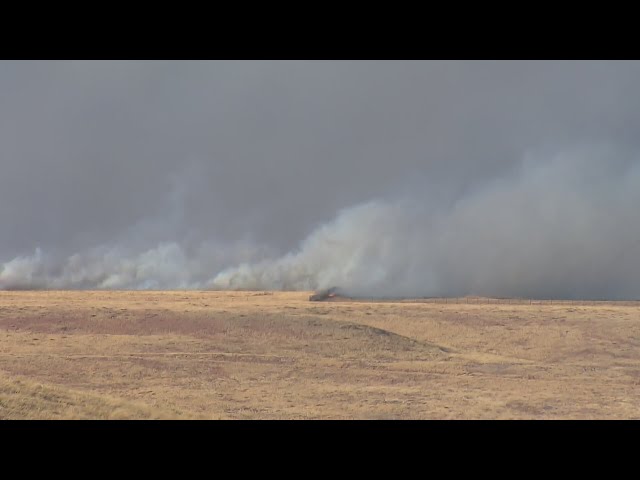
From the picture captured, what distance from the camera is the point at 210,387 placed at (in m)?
28.0

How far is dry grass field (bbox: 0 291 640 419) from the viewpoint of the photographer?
23734 mm

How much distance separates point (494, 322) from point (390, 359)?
15.6 m

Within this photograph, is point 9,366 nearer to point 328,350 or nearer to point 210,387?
point 210,387

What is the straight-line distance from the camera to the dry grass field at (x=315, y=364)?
23.7 meters

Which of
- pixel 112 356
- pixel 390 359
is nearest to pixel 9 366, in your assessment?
pixel 112 356

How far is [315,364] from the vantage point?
113 ft

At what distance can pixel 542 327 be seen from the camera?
153ft

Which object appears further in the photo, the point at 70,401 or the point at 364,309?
the point at 364,309
